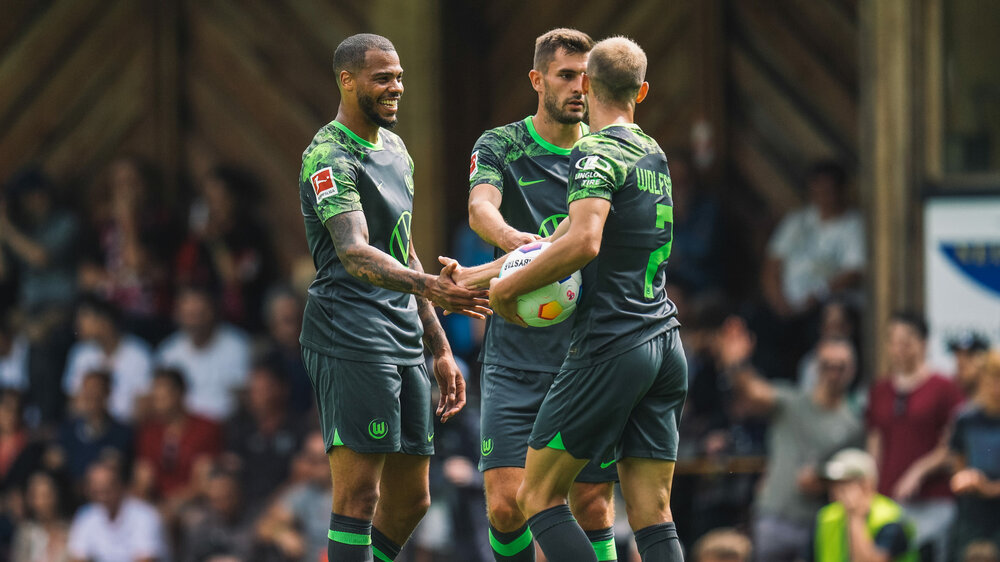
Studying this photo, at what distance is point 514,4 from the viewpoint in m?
13.7

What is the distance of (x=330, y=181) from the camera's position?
19.9 feet

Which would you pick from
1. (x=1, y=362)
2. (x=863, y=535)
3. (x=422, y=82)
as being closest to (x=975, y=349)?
(x=863, y=535)

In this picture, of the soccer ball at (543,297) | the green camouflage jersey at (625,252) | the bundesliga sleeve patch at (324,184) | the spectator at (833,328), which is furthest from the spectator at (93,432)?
the green camouflage jersey at (625,252)

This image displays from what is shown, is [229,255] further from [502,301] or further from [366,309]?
[502,301]

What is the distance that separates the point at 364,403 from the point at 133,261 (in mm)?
7759

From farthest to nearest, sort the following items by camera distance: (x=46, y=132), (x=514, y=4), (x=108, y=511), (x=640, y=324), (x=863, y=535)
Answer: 1. (x=46, y=132)
2. (x=514, y=4)
3. (x=108, y=511)
4. (x=863, y=535)
5. (x=640, y=324)

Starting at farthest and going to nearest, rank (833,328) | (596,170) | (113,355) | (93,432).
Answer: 1. (113,355)
2. (93,432)
3. (833,328)
4. (596,170)

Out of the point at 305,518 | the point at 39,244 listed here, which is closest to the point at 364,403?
the point at 305,518

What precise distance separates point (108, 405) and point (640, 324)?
312 inches

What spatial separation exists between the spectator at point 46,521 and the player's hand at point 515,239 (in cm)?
743

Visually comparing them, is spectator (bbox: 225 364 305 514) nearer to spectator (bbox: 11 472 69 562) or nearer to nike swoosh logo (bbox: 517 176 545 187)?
spectator (bbox: 11 472 69 562)

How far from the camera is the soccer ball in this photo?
18.9 feet

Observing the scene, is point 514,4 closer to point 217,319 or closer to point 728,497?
point 217,319

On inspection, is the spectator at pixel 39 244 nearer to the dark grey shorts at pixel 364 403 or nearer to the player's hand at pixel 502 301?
the dark grey shorts at pixel 364 403
